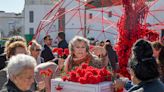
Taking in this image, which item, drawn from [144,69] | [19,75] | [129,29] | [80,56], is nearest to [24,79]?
[19,75]

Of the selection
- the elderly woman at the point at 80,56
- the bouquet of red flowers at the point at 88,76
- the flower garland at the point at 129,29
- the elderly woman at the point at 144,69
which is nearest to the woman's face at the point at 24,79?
the bouquet of red flowers at the point at 88,76

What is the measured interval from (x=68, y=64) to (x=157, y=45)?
3.95ft

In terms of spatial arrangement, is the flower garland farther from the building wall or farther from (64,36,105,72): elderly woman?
the building wall

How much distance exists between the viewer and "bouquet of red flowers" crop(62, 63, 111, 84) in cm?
315

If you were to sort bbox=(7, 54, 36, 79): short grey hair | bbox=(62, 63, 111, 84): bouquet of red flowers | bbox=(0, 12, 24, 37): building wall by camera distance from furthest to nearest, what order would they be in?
bbox=(0, 12, 24, 37): building wall → bbox=(62, 63, 111, 84): bouquet of red flowers → bbox=(7, 54, 36, 79): short grey hair

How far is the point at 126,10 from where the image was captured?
668 cm

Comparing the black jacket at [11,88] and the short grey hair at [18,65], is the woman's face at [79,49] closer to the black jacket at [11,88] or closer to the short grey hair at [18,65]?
the short grey hair at [18,65]

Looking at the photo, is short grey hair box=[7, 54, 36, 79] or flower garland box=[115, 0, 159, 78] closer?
short grey hair box=[7, 54, 36, 79]

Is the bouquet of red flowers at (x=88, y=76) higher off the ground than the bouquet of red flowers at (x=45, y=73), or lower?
higher

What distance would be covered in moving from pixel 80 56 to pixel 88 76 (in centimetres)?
126

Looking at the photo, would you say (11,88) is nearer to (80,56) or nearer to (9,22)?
(80,56)

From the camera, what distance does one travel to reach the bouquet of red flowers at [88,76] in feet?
10.3

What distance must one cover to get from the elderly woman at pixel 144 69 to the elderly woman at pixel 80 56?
5.08 feet

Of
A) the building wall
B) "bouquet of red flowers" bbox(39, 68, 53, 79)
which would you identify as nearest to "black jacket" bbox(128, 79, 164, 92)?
"bouquet of red flowers" bbox(39, 68, 53, 79)
